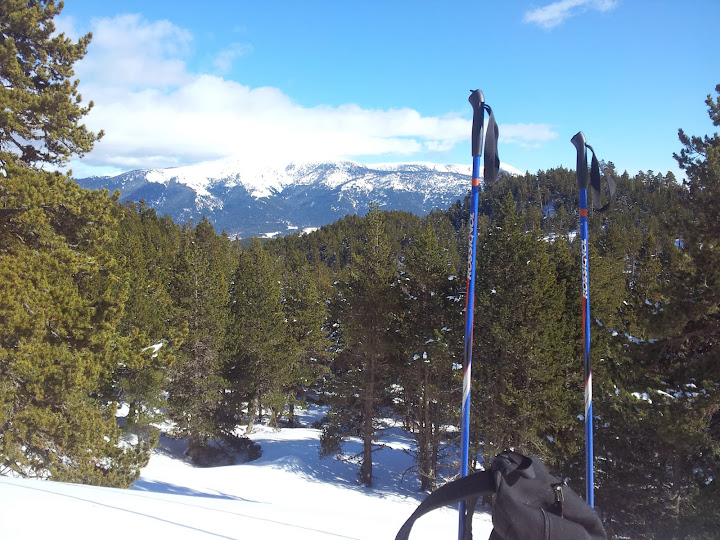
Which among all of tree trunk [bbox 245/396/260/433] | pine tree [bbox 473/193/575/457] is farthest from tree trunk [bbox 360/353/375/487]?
tree trunk [bbox 245/396/260/433]

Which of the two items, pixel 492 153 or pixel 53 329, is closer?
pixel 492 153

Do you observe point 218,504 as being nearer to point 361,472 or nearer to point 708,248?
point 708,248

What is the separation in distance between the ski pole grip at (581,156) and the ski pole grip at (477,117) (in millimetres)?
2361

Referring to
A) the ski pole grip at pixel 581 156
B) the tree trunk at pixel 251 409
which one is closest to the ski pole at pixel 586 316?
the ski pole grip at pixel 581 156

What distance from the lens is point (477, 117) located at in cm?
629

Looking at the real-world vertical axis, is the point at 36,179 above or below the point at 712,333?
above

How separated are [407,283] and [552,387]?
6.46 m

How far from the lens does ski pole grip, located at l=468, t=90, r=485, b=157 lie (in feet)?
20.3

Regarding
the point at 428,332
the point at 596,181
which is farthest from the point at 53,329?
the point at 596,181

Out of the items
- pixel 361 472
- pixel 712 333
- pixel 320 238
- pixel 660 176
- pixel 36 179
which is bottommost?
pixel 361 472

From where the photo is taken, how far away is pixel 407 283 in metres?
17.4

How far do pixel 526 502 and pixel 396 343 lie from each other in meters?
15.7

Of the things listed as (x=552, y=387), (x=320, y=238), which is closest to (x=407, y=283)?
(x=552, y=387)

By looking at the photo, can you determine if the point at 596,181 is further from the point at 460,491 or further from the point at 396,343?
the point at 396,343
